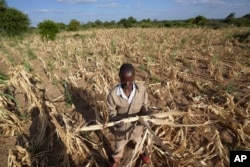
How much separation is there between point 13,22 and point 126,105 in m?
24.1

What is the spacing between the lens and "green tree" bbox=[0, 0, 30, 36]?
77.6ft

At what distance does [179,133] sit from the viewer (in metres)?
3.72

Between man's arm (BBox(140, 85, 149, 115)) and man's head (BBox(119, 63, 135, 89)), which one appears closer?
man's head (BBox(119, 63, 135, 89))

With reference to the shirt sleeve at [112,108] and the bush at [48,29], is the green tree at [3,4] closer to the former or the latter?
the bush at [48,29]

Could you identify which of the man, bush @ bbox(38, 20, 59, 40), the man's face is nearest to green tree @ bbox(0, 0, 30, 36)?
bush @ bbox(38, 20, 59, 40)

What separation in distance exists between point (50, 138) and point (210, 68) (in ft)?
16.9

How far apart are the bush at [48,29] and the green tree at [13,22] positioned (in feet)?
20.8

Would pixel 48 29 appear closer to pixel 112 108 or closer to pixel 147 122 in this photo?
pixel 112 108

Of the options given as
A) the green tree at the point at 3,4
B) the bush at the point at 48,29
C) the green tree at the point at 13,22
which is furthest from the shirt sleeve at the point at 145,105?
the green tree at the point at 3,4

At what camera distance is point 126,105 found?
3.03 metres

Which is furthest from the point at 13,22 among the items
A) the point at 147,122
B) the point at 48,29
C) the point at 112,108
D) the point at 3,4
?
the point at 147,122

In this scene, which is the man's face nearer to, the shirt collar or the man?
the man

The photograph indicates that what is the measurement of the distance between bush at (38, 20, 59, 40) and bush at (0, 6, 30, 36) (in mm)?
6342

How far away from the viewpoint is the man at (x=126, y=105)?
2933 millimetres
